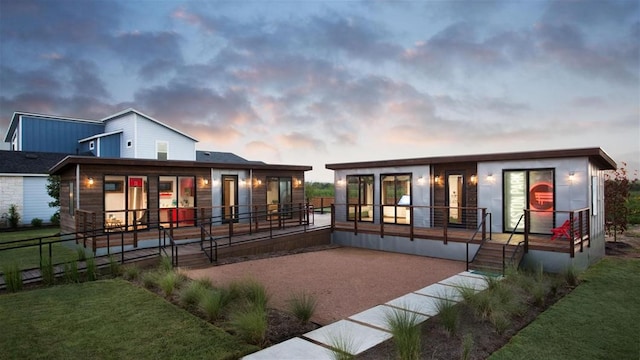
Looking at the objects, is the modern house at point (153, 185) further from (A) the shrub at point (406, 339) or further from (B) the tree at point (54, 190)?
(A) the shrub at point (406, 339)

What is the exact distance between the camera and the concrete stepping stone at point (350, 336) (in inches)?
180

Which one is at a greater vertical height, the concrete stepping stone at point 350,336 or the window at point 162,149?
the window at point 162,149

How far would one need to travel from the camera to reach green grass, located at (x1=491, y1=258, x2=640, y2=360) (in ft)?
15.5

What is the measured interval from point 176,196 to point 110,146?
13031 mm

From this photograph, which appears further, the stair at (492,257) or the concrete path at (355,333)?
the stair at (492,257)

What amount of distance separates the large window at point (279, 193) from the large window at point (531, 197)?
8.94 m

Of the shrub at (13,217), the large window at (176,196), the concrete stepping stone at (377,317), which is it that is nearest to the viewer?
the concrete stepping stone at (377,317)

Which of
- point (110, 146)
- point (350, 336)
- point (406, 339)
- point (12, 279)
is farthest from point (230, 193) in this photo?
point (110, 146)

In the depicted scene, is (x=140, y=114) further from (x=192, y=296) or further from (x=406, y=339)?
(x=406, y=339)

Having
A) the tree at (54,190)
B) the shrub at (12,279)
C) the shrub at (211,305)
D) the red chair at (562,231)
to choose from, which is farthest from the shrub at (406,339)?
the tree at (54,190)

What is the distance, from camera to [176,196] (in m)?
14.0

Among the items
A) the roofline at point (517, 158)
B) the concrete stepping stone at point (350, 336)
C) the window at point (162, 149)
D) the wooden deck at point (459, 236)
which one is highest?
the window at point (162, 149)

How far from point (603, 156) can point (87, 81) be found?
25.7m

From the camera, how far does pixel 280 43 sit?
1955 cm
